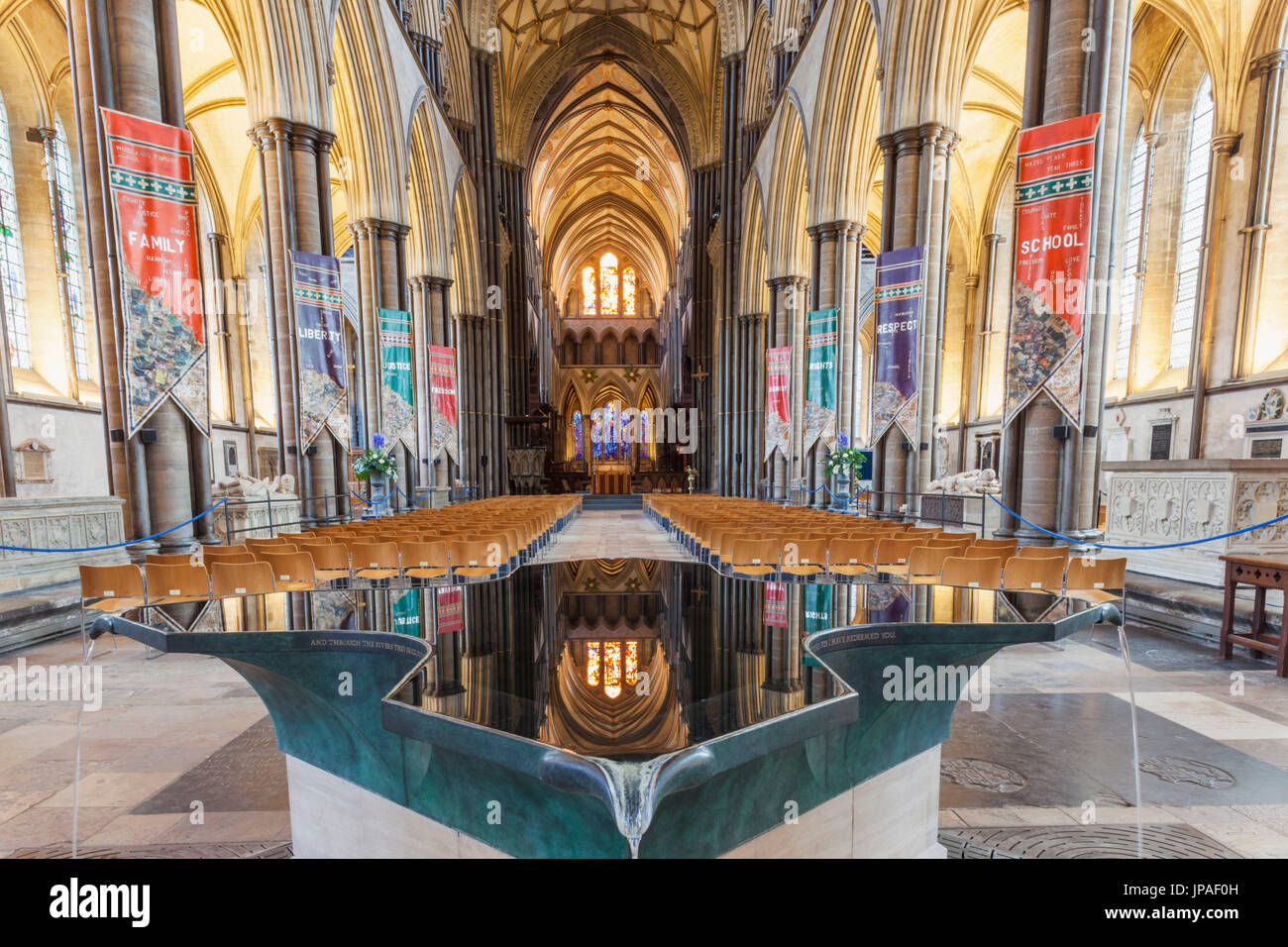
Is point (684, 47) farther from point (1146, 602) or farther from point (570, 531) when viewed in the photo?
point (1146, 602)

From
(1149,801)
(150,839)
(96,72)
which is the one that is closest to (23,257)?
(96,72)

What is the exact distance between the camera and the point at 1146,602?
654 cm

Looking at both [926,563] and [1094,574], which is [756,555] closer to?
[926,563]

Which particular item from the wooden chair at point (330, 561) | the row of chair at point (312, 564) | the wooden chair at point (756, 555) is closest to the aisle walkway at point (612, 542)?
the wooden chair at point (756, 555)

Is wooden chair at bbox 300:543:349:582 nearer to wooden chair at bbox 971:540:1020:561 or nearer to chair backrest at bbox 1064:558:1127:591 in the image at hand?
wooden chair at bbox 971:540:1020:561

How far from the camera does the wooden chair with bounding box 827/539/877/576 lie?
5.91m

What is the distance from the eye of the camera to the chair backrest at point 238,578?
4.38m

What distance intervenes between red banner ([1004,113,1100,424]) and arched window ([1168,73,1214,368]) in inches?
419

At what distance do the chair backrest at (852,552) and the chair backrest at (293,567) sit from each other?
4650mm

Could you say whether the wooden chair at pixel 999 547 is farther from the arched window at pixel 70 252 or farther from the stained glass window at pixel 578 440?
the stained glass window at pixel 578 440

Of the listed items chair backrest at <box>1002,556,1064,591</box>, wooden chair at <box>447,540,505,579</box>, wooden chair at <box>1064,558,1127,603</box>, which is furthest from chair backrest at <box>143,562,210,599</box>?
wooden chair at <box>1064,558,1127,603</box>

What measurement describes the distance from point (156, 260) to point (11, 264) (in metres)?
12.2

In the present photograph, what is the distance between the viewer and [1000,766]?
339cm

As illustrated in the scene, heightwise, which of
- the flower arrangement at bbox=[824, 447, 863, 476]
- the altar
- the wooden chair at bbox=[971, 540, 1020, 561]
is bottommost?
the altar
